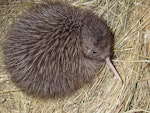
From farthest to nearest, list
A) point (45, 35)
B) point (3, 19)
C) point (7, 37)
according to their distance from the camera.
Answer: point (3, 19), point (7, 37), point (45, 35)

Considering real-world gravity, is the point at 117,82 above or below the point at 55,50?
below

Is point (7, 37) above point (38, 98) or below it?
above

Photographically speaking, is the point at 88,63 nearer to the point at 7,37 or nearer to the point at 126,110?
the point at 126,110

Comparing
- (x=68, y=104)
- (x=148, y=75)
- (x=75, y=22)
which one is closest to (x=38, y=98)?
(x=68, y=104)

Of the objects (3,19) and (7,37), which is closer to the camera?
(7,37)
